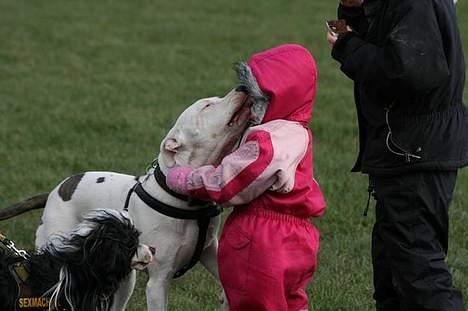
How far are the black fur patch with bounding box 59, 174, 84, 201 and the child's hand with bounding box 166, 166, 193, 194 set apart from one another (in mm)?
805

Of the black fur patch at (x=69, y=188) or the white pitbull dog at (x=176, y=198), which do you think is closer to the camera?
the white pitbull dog at (x=176, y=198)

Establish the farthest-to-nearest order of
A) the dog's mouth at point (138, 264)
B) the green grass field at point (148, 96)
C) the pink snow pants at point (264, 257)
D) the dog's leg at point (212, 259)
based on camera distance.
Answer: the green grass field at point (148, 96), the dog's leg at point (212, 259), the pink snow pants at point (264, 257), the dog's mouth at point (138, 264)

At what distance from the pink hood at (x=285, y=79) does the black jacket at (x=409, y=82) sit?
0.60ft

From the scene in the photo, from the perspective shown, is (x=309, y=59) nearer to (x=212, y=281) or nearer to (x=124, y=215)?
(x=124, y=215)

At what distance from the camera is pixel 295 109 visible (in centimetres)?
441

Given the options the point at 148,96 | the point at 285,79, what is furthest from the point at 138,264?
the point at 148,96

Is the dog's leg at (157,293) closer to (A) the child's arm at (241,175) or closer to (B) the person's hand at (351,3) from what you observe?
(A) the child's arm at (241,175)

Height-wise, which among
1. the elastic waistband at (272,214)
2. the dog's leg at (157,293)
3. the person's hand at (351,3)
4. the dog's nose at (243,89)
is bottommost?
the dog's leg at (157,293)

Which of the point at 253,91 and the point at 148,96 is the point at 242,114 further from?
the point at 148,96

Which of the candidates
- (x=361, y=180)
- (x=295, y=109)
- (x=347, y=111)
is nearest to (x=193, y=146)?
(x=295, y=109)

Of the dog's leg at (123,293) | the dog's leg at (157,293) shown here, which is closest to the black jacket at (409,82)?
the dog's leg at (157,293)

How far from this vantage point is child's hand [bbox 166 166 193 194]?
14.5 feet

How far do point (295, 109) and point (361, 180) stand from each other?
133 inches

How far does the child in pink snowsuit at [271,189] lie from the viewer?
4.26m
